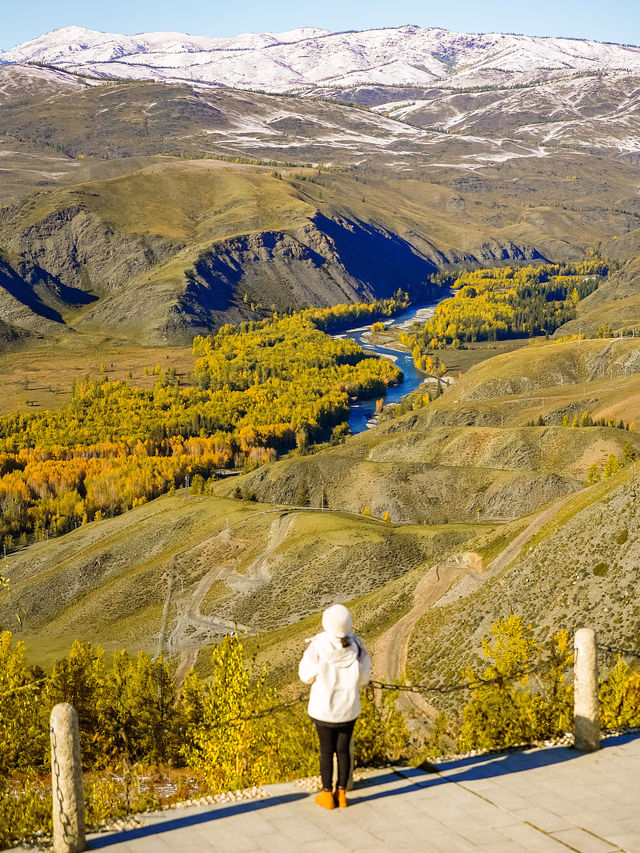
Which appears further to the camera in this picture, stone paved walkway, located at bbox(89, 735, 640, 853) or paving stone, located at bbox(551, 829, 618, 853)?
stone paved walkway, located at bbox(89, 735, 640, 853)

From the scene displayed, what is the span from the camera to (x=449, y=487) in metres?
150

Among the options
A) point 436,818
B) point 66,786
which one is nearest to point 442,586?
point 436,818

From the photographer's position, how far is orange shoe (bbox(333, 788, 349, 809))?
18.1 m

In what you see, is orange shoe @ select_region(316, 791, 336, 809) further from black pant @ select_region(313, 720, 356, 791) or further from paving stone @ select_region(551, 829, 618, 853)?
paving stone @ select_region(551, 829, 618, 853)

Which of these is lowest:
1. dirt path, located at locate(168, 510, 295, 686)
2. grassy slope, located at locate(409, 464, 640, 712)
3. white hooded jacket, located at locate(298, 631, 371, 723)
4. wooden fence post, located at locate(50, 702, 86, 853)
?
dirt path, located at locate(168, 510, 295, 686)

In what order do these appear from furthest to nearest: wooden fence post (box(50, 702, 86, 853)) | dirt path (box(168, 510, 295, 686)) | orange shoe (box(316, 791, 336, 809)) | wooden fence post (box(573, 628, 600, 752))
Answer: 1. dirt path (box(168, 510, 295, 686))
2. wooden fence post (box(573, 628, 600, 752))
3. orange shoe (box(316, 791, 336, 809))
4. wooden fence post (box(50, 702, 86, 853))

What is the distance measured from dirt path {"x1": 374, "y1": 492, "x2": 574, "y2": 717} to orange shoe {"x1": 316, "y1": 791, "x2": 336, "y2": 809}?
163ft

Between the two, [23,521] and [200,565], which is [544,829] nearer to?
[200,565]

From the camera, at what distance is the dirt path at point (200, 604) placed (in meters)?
99.9

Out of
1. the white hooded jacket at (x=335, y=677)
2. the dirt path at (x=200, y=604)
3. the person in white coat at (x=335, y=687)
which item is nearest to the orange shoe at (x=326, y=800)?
the person in white coat at (x=335, y=687)

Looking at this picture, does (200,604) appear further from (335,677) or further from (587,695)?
(335,677)

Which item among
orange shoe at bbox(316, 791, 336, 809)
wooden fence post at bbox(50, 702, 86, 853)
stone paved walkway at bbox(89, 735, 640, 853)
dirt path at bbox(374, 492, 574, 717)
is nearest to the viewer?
stone paved walkway at bbox(89, 735, 640, 853)

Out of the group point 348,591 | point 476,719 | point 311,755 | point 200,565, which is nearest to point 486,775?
point 311,755

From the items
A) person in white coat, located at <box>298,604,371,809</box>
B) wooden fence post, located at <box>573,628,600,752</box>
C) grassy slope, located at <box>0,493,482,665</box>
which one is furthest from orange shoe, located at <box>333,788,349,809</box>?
grassy slope, located at <box>0,493,482,665</box>
